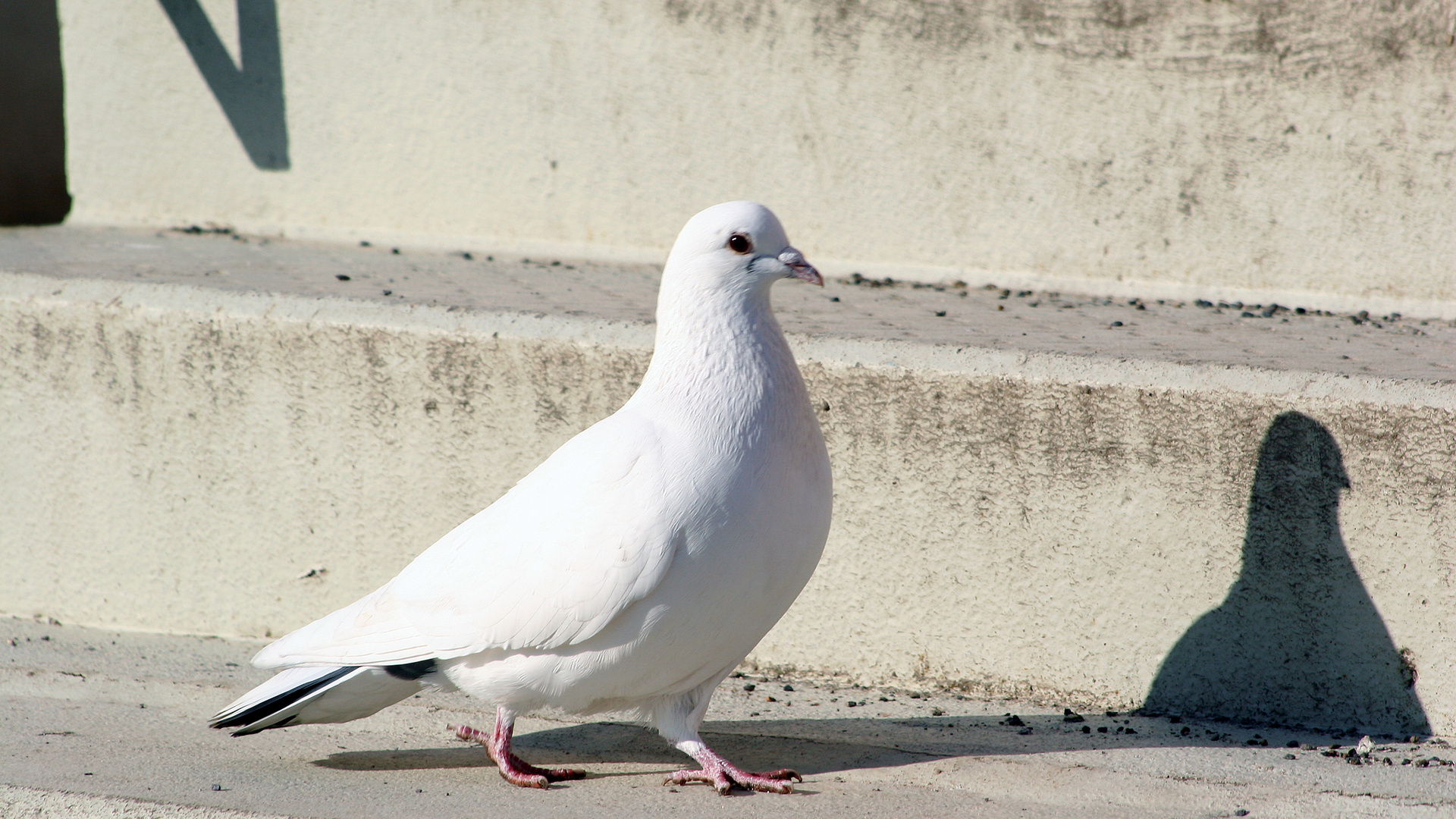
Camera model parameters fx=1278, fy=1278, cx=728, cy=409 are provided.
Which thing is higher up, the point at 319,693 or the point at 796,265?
the point at 796,265

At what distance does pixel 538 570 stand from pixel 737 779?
0.65 meters

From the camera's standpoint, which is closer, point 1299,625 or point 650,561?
point 650,561

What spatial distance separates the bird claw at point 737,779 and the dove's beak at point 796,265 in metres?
1.08


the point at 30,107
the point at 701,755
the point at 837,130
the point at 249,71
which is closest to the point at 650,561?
the point at 701,755

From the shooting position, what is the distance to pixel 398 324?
373 cm

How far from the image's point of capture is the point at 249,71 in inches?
217

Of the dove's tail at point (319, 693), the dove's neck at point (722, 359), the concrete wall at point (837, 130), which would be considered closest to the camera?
the dove's neck at point (722, 359)

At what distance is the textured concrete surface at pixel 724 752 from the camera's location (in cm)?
274

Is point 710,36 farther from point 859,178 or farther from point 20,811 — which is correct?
point 20,811

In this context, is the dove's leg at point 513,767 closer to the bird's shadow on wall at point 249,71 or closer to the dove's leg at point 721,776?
the dove's leg at point 721,776

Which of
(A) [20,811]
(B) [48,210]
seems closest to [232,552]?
(A) [20,811]

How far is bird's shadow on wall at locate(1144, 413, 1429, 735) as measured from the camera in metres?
3.12

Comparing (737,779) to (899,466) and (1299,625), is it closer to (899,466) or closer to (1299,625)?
(899,466)

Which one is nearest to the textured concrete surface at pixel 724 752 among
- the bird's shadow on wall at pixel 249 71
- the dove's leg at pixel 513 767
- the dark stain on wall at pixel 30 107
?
the dove's leg at pixel 513 767
